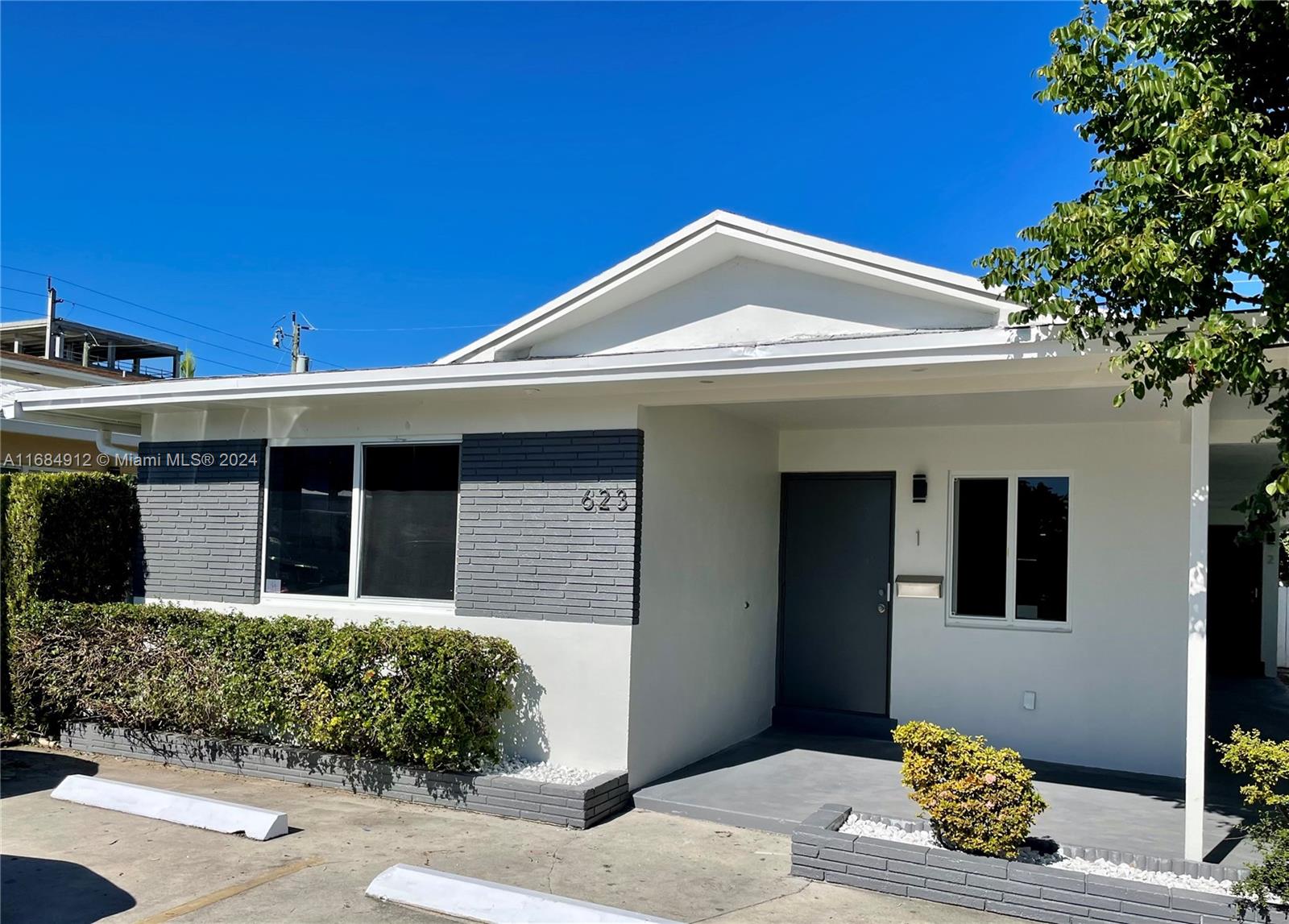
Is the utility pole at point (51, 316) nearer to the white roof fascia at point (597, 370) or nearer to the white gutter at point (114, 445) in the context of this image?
the white gutter at point (114, 445)

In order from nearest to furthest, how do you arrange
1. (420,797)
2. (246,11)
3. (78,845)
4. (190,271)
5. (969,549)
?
(78,845)
(420,797)
(969,549)
(246,11)
(190,271)

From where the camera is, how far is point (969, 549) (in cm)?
872

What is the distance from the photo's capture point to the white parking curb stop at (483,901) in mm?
4574

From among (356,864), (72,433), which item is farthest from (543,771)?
(72,433)

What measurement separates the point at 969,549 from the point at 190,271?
2916 centimetres

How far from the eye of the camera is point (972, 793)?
199 inches

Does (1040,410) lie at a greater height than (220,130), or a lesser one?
lesser

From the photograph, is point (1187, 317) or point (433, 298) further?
point (433, 298)

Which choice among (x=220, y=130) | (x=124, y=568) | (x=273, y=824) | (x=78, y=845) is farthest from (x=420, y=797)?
(x=220, y=130)

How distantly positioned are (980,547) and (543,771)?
4566 millimetres

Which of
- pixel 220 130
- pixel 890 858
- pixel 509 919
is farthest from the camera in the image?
pixel 220 130

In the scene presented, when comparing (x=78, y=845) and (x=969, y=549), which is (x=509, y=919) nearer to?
(x=78, y=845)

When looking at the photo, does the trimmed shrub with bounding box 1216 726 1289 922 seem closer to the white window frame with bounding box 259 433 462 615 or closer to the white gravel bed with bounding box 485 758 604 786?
the white gravel bed with bounding box 485 758 604 786

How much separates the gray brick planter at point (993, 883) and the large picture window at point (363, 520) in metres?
3.74
